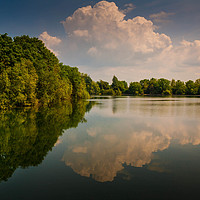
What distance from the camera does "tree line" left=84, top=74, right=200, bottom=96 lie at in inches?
5472

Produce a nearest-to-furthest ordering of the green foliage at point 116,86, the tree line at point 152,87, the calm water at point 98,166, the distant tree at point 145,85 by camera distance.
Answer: the calm water at point 98,166, the tree line at point 152,87, the green foliage at point 116,86, the distant tree at point 145,85

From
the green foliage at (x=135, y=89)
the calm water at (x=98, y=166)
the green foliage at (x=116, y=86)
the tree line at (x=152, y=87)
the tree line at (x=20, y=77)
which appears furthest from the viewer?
the green foliage at (x=135, y=89)

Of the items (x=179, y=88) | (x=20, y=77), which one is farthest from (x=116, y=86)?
(x=20, y=77)

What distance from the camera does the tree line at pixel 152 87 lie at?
456 feet

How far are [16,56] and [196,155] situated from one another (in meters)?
28.4

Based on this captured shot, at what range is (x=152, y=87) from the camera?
153 m

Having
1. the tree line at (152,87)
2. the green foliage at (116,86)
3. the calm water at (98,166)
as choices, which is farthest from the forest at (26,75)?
the green foliage at (116,86)

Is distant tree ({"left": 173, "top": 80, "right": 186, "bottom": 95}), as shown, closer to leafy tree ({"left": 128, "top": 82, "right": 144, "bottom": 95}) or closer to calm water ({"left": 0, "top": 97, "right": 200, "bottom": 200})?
leafy tree ({"left": 128, "top": 82, "right": 144, "bottom": 95})

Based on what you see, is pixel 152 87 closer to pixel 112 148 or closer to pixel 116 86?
pixel 116 86

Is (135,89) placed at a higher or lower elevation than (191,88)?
lower

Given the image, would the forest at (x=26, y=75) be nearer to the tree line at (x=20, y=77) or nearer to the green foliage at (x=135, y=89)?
the tree line at (x=20, y=77)

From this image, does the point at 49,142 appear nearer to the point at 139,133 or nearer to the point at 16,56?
the point at 139,133

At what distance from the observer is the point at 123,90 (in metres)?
162

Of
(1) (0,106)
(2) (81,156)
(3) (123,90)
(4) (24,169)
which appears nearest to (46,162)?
(4) (24,169)
